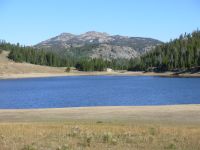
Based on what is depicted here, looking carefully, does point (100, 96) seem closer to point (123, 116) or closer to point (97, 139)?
point (123, 116)

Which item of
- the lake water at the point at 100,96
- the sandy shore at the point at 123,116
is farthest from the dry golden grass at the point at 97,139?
the lake water at the point at 100,96

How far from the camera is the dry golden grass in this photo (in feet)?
69.4

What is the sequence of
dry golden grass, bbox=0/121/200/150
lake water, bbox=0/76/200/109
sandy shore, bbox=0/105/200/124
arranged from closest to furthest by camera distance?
dry golden grass, bbox=0/121/200/150 → sandy shore, bbox=0/105/200/124 → lake water, bbox=0/76/200/109

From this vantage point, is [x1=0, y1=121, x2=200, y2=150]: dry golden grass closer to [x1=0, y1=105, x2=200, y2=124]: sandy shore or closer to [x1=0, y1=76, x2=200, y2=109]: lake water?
[x1=0, y1=105, x2=200, y2=124]: sandy shore

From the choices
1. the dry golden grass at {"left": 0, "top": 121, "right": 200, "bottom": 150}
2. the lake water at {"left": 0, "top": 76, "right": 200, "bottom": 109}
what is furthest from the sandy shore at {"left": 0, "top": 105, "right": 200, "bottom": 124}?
the lake water at {"left": 0, "top": 76, "right": 200, "bottom": 109}

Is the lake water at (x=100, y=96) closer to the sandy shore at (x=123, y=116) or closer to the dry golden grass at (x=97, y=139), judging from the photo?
the sandy shore at (x=123, y=116)

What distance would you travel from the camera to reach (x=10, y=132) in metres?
26.2

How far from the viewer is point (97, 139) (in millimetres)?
23359

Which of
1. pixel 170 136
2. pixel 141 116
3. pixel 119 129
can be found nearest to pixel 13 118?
pixel 141 116

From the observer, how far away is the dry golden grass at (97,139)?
21.1 metres

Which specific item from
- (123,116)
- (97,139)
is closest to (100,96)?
(123,116)

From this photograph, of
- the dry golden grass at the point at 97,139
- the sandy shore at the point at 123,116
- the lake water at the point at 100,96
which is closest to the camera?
the dry golden grass at the point at 97,139

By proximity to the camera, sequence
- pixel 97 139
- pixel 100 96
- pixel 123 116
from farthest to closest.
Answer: pixel 100 96, pixel 123 116, pixel 97 139

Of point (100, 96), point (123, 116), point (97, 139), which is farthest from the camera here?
point (100, 96)
